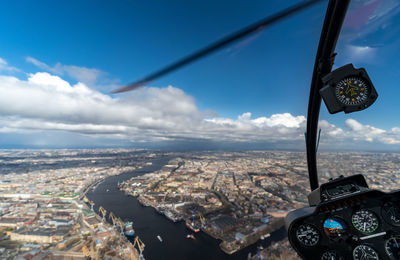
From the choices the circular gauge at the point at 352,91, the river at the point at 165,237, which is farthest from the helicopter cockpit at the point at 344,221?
the river at the point at 165,237

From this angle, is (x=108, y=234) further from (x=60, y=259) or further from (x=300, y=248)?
(x=300, y=248)

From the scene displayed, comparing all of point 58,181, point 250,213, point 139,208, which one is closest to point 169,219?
point 139,208

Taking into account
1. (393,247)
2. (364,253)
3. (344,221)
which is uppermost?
(344,221)

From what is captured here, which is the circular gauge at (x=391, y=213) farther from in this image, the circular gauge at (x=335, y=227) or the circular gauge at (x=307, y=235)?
the circular gauge at (x=307, y=235)

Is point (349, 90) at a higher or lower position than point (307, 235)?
higher

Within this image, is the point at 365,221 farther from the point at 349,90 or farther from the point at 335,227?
the point at 349,90

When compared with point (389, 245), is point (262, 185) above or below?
below

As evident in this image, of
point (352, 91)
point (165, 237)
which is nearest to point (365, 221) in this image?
point (352, 91)
